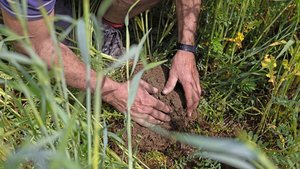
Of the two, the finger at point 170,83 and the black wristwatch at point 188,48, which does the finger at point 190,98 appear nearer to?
the finger at point 170,83

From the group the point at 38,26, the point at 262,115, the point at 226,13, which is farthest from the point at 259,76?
the point at 38,26

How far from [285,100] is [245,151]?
3.46 ft

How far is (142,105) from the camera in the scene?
6.72 feet

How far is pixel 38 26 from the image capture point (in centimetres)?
177

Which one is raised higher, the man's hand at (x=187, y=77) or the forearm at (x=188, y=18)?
the forearm at (x=188, y=18)

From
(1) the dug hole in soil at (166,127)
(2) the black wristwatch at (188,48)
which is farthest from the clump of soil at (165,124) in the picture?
(2) the black wristwatch at (188,48)

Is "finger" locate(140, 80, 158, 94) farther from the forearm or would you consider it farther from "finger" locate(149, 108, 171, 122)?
the forearm

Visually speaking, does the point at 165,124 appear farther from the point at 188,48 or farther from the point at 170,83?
the point at 188,48

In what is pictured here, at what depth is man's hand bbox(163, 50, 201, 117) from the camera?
209cm

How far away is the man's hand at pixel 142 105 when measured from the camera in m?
2.03

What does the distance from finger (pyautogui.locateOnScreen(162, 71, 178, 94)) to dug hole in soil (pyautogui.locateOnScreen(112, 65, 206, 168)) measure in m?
0.03

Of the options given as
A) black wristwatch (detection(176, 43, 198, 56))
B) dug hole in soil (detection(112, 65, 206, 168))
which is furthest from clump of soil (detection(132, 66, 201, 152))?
black wristwatch (detection(176, 43, 198, 56))

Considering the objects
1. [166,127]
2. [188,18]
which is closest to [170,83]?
[166,127]

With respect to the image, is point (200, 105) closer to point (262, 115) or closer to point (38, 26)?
point (262, 115)
